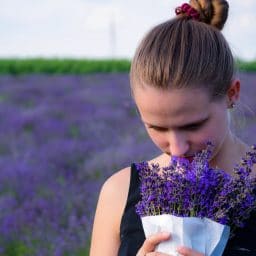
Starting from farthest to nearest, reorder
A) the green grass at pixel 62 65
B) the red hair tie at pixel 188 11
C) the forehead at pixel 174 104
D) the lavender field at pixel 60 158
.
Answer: the green grass at pixel 62 65, the lavender field at pixel 60 158, the red hair tie at pixel 188 11, the forehead at pixel 174 104

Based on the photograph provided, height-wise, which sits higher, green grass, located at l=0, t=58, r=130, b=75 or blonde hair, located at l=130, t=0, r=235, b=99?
blonde hair, located at l=130, t=0, r=235, b=99

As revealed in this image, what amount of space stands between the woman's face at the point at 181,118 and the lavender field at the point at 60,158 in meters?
0.51

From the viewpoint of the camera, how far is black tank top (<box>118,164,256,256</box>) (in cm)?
212

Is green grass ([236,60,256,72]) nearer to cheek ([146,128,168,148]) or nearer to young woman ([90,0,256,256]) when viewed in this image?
young woman ([90,0,256,256])

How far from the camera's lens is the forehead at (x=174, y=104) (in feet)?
6.68

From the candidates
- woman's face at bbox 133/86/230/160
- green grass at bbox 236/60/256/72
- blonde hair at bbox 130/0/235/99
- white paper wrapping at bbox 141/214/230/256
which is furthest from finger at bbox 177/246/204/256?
green grass at bbox 236/60/256/72

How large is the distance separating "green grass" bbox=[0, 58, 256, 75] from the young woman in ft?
98.7

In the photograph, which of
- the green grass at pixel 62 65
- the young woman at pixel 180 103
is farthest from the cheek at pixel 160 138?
the green grass at pixel 62 65

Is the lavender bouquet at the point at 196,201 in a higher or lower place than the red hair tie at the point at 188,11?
lower

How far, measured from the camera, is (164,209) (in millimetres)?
1826

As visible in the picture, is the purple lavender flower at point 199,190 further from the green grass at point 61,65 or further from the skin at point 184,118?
the green grass at point 61,65

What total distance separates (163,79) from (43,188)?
429 cm

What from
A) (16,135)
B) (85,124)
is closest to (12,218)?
(16,135)

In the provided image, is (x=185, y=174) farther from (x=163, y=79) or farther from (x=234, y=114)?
(x=234, y=114)
